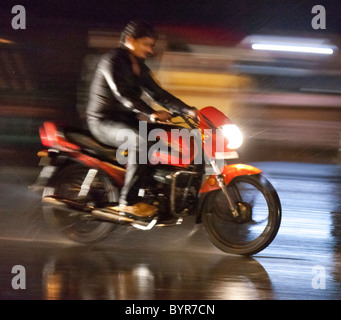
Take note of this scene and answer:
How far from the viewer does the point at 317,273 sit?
5453mm

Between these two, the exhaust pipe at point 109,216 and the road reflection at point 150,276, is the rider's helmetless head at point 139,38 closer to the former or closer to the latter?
the exhaust pipe at point 109,216

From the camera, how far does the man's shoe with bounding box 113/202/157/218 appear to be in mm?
5730

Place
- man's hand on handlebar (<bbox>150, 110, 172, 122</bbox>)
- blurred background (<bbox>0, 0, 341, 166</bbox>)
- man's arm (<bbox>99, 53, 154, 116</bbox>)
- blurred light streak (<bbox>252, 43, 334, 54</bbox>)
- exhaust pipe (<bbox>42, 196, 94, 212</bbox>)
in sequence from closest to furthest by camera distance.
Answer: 1. man's hand on handlebar (<bbox>150, 110, 172, 122</bbox>)
2. man's arm (<bbox>99, 53, 154, 116</bbox>)
3. exhaust pipe (<bbox>42, 196, 94, 212</bbox>)
4. blurred background (<bbox>0, 0, 341, 166</bbox>)
5. blurred light streak (<bbox>252, 43, 334, 54</bbox>)

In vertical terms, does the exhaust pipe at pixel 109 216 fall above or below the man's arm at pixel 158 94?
below

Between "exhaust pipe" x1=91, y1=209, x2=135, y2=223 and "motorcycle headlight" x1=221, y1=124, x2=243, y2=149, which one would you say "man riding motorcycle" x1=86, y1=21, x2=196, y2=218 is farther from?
"motorcycle headlight" x1=221, y1=124, x2=243, y2=149

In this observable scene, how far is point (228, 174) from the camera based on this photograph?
19.0 ft

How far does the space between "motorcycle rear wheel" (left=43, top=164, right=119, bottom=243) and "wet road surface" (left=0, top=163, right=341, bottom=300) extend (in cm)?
12

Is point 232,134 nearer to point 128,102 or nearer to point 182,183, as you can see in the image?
point 182,183

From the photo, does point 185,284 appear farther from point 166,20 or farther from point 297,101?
→ point 297,101

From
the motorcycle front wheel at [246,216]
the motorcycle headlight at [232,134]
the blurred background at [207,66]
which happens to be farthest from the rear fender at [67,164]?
the blurred background at [207,66]

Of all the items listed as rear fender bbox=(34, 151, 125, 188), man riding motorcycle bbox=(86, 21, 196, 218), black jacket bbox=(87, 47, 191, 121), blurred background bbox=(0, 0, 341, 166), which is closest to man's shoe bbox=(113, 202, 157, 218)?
man riding motorcycle bbox=(86, 21, 196, 218)

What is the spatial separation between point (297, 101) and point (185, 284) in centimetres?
957

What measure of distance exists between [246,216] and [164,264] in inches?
33.6

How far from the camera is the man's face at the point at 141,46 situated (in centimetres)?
580
